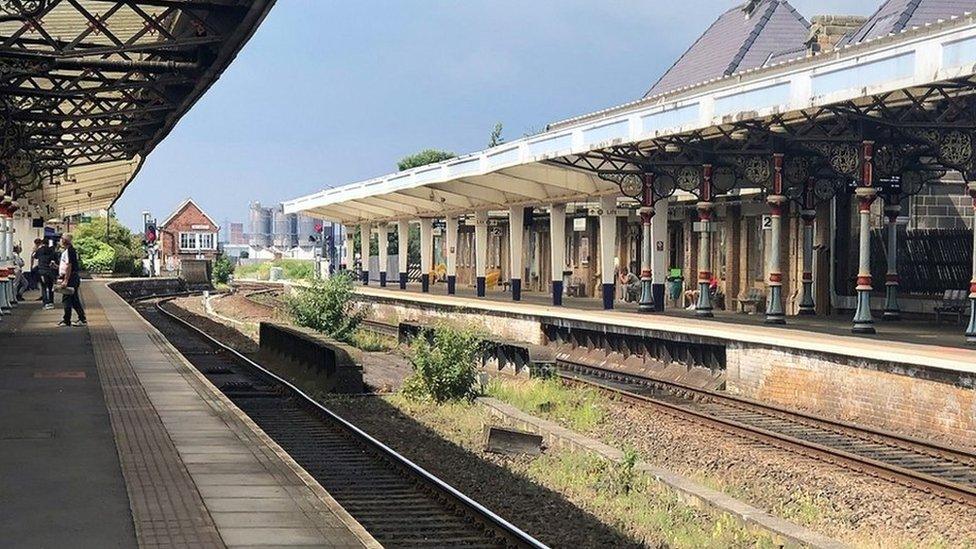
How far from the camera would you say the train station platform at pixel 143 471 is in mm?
8188

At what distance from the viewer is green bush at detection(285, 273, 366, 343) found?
31.0 meters

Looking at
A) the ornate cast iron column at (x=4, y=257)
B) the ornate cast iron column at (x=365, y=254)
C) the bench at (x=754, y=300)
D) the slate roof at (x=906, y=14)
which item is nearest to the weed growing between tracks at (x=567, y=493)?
the ornate cast iron column at (x=4, y=257)

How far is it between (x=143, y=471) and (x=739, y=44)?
4140 cm

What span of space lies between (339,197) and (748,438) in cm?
3834

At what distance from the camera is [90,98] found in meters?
23.5

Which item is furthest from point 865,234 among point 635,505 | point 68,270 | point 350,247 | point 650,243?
point 350,247

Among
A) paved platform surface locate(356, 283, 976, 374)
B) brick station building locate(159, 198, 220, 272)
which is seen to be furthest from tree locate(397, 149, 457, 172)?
paved platform surface locate(356, 283, 976, 374)

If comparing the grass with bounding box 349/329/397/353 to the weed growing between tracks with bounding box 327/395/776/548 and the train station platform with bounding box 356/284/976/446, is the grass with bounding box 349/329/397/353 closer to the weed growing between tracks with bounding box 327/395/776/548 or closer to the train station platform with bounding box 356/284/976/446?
the train station platform with bounding box 356/284/976/446

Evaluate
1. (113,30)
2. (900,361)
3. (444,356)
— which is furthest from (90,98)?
(900,361)

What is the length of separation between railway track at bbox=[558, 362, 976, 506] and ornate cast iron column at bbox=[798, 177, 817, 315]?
7.32 meters

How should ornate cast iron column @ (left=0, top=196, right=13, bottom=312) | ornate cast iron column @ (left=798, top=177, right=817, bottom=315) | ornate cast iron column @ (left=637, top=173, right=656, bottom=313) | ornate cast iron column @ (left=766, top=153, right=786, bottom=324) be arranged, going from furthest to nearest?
1. ornate cast iron column @ (left=637, top=173, right=656, bottom=313)
2. ornate cast iron column @ (left=0, top=196, right=13, bottom=312)
3. ornate cast iron column @ (left=798, top=177, right=817, bottom=315)
4. ornate cast iron column @ (left=766, top=153, right=786, bottom=324)

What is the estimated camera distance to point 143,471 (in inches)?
406

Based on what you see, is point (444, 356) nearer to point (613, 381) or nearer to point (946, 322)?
point (613, 381)

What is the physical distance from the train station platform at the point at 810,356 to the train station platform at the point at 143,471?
28.8ft
